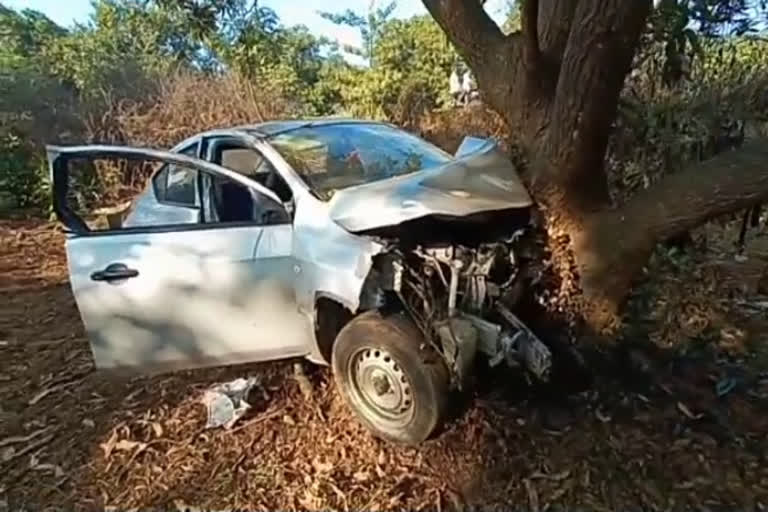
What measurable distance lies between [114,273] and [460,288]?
195 centimetres

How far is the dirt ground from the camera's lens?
3.23 metres

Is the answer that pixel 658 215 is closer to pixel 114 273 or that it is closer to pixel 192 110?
pixel 114 273

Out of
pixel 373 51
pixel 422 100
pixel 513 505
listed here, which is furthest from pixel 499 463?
pixel 373 51

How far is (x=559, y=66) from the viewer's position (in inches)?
147

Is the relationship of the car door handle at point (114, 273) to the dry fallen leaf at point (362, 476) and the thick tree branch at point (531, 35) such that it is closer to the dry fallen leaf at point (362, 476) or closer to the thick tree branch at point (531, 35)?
the dry fallen leaf at point (362, 476)

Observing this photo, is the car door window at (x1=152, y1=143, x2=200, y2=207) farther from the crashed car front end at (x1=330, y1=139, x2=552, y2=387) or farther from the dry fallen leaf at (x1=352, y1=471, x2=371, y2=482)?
the dry fallen leaf at (x1=352, y1=471, x2=371, y2=482)

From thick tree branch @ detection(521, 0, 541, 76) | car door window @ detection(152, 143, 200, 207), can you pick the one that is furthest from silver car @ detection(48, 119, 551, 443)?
thick tree branch @ detection(521, 0, 541, 76)

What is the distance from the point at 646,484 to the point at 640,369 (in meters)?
0.72

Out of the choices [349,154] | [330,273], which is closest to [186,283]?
[330,273]

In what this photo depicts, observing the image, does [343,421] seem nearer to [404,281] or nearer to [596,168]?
[404,281]

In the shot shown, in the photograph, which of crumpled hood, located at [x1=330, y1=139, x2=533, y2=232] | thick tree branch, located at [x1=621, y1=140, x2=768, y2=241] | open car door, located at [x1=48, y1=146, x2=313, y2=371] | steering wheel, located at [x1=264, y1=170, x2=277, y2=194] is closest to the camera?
thick tree branch, located at [x1=621, y1=140, x2=768, y2=241]

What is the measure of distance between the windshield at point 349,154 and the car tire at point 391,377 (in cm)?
84

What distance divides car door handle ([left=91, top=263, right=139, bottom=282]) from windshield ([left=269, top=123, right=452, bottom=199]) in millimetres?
1100

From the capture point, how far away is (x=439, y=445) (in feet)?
11.3
